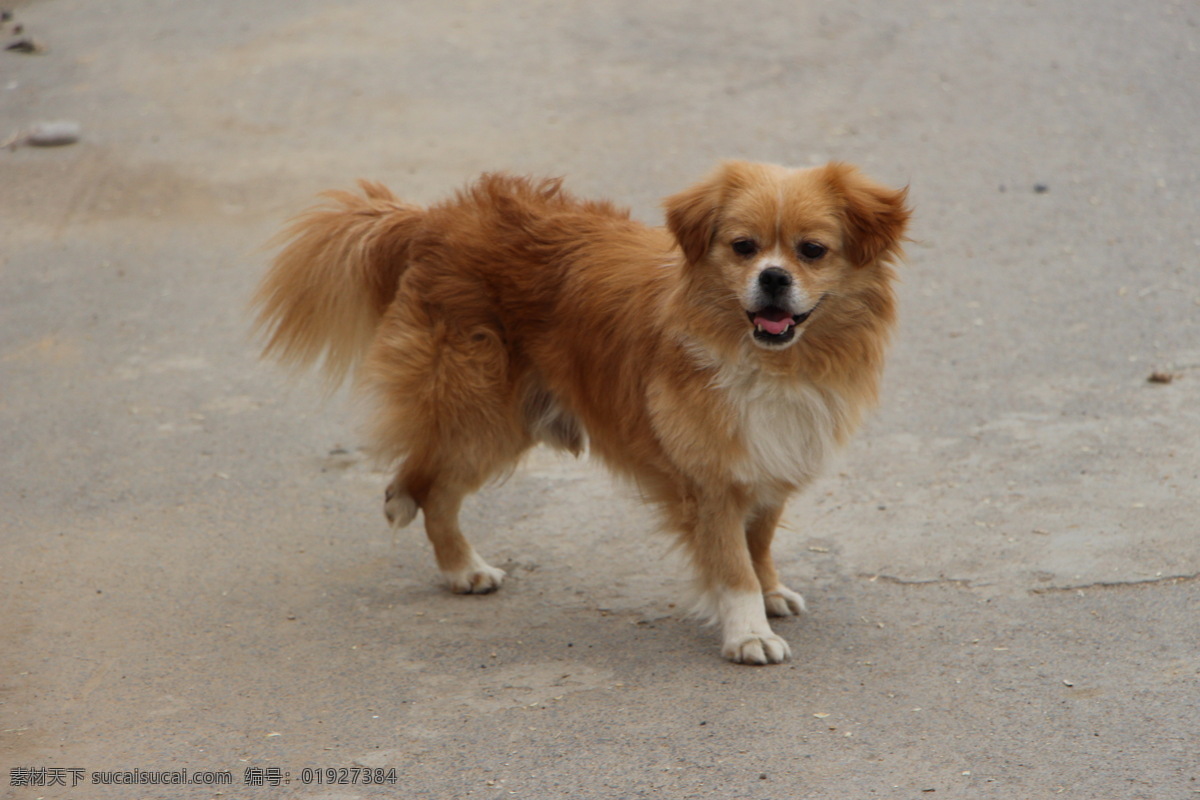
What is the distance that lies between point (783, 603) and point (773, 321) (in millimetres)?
1141

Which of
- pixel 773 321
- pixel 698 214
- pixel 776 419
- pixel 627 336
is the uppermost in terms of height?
pixel 698 214

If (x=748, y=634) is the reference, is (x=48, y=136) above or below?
below

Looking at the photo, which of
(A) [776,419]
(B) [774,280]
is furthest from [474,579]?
(B) [774,280]

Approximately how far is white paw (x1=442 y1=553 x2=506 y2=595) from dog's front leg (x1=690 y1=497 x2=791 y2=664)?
97cm

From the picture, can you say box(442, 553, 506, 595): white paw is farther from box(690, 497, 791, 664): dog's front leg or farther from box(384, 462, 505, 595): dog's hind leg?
box(690, 497, 791, 664): dog's front leg

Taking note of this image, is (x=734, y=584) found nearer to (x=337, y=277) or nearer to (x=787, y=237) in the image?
(x=787, y=237)

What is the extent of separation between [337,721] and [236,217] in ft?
17.2

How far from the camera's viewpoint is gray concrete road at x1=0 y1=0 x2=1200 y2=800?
12.4 feet

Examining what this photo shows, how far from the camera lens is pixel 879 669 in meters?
4.14

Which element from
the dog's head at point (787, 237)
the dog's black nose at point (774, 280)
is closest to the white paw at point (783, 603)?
the dog's head at point (787, 237)

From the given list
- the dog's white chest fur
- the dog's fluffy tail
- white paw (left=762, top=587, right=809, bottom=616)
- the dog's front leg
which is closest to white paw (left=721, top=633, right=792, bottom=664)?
the dog's front leg

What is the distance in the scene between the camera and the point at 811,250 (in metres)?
4.04

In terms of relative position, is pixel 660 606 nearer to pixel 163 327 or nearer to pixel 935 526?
pixel 935 526

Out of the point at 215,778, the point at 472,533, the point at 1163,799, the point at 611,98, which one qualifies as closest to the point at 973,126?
the point at 611,98
